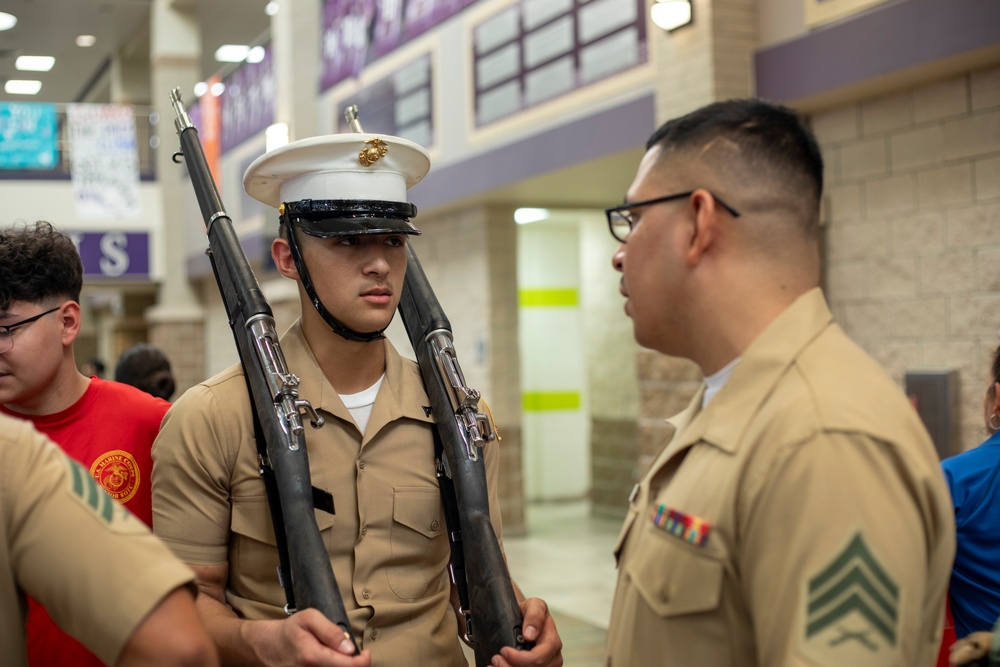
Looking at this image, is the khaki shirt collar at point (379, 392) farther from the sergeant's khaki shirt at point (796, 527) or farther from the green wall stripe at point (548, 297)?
the green wall stripe at point (548, 297)

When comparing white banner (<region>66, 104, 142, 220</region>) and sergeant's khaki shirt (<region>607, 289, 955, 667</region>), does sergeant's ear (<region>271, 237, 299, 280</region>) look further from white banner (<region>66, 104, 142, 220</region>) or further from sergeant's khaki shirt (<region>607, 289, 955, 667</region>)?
white banner (<region>66, 104, 142, 220</region>)

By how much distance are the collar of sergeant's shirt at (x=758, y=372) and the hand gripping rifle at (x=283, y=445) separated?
70 cm

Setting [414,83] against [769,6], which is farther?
[414,83]

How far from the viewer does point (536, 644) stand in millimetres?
1754

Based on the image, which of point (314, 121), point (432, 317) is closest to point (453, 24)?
point (314, 121)

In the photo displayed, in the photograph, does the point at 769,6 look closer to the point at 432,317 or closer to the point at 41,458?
the point at 432,317

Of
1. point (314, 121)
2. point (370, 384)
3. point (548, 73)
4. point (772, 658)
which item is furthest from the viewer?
point (314, 121)

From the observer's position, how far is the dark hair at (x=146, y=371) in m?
4.16

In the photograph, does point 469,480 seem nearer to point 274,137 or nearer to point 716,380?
point 716,380

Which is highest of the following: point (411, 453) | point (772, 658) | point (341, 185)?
point (341, 185)

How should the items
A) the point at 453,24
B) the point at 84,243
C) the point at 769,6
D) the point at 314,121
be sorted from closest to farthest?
the point at 769,6 → the point at 453,24 → the point at 314,121 → the point at 84,243

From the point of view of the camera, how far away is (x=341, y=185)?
1.96 metres

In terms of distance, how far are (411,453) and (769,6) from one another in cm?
404

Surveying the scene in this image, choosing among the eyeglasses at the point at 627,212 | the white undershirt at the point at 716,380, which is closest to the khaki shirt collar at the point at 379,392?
the eyeglasses at the point at 627,212
